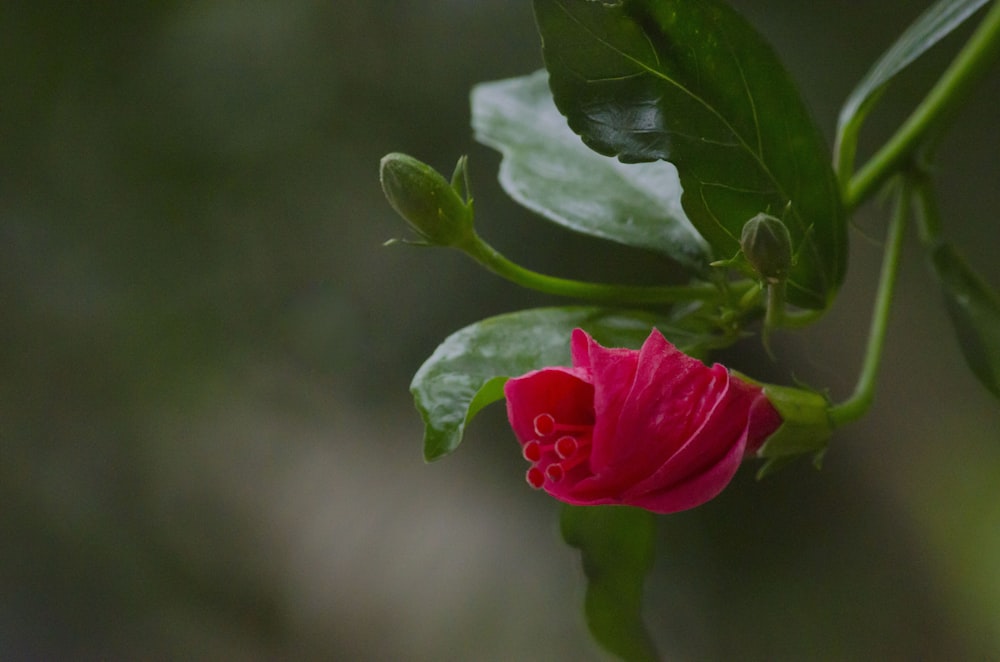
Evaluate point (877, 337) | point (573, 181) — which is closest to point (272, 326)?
point (573, 181)

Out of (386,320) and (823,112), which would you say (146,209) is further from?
(823,112)

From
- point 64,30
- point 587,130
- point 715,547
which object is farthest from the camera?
point 64,30

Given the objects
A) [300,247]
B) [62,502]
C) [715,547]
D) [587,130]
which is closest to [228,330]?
[300,247]

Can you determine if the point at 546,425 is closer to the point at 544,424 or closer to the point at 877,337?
the point at 544,424

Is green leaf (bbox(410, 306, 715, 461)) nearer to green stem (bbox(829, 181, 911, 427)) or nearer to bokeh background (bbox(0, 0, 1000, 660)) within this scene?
green stem (bbox(829, 181, 911, 427))

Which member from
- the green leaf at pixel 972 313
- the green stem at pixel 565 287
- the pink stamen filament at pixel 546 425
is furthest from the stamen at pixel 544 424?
the green leaf at pixel 972 313

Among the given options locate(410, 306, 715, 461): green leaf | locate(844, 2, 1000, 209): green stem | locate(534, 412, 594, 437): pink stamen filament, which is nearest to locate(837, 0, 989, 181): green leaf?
locate(844, 2, 1000, 209): green stem
